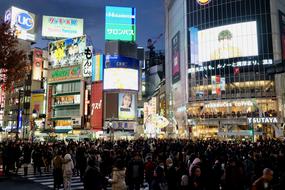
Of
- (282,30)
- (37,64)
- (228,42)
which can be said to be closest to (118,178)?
(228,42)

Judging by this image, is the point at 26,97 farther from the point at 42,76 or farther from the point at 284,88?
the point at 284,88

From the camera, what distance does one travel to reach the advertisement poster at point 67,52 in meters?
74.9

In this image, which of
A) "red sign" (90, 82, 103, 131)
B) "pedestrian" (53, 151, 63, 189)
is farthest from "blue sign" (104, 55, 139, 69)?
"pedestrian" (53, 151, 63, 189)

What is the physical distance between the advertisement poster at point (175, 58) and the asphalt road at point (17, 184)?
57628mm

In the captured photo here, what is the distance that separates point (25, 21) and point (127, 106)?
44.5 meters

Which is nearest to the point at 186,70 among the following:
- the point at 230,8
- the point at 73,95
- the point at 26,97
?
the point at 230,8

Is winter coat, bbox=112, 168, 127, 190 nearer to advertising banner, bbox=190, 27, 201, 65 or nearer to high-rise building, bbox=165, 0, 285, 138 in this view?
high-rise building, bbox=165, 0, 285, 138

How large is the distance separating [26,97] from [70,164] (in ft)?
268

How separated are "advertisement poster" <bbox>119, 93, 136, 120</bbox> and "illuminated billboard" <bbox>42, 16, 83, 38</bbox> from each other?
26051 millimetres

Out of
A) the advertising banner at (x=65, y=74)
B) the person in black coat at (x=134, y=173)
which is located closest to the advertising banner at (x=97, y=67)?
the advertising banner at (x=65, y=74)

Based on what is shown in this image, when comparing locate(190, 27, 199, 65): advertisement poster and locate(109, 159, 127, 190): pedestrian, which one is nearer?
locate(109, 159, 127, 190): pedestrian

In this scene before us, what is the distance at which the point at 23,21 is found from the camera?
94000 mm

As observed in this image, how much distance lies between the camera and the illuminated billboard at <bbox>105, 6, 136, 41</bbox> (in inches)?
2955

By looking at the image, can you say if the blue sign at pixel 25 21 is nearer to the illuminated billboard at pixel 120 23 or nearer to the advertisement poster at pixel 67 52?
the advertisement poster at pixel 67 52
